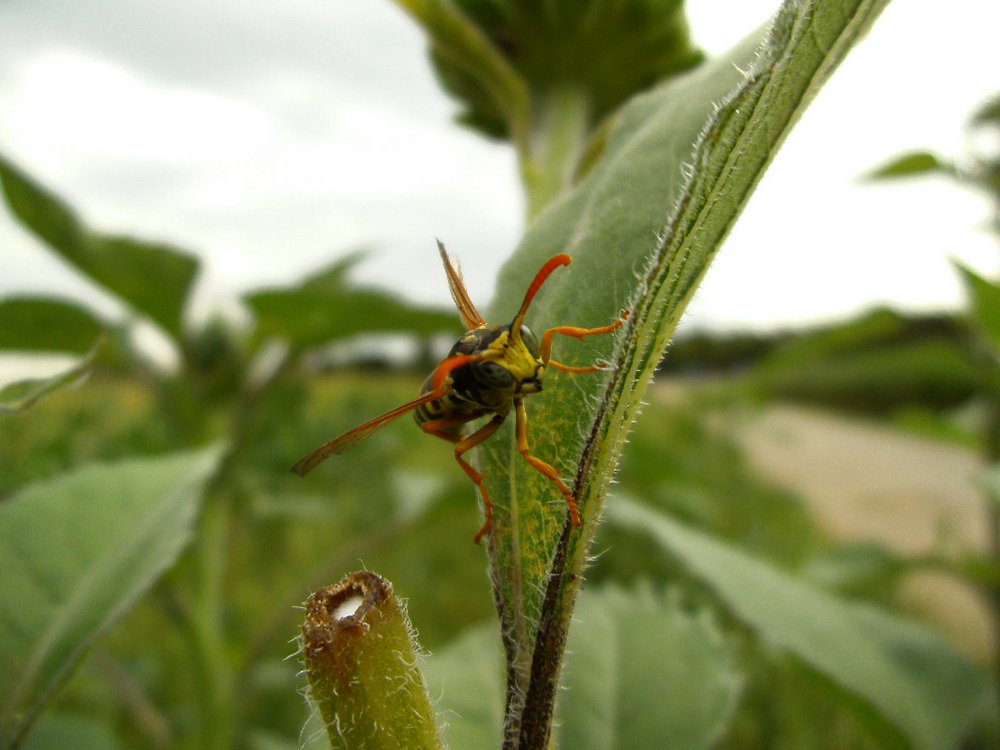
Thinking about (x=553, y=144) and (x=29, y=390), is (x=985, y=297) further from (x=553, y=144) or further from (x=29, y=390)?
(x=29, y=390)

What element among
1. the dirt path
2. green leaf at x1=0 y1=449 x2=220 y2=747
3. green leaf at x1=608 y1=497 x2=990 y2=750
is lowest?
the dirt path

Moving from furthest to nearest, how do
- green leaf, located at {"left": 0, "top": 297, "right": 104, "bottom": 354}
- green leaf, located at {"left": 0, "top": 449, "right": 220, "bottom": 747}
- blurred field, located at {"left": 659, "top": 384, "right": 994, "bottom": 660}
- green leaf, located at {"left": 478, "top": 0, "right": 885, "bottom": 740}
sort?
blurred field, located at {"left": 659, "top": 384, "right": 994, "bottom": 660}
green leaf, located at {"left": 0, "top": 297, "right": 104, "bottom": 354}
green leaf, located at {"left": 0, "top": 449, "right": 220, "bottom": 747}
green leaf, located at {"left": 478, "top": 0, "right": 885, "bottom": 740}

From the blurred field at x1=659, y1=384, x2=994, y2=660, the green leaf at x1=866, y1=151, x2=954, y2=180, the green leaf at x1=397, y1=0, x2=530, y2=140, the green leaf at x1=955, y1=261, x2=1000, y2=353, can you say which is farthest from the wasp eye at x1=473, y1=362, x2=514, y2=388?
the blurred field at x1=659, y1=384, x2=994, y2=660

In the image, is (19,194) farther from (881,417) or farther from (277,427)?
(881,417)

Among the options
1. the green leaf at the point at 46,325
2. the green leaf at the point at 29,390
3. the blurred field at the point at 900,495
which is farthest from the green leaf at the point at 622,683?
the green leaf at the point at 46,325

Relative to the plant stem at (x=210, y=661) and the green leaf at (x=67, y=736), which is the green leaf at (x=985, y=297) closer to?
the green leaf at (x=67, y=736)

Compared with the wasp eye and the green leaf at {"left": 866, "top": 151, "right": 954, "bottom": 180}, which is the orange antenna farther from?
the green leaf at {"left": 866, "top": 151, "right": 954, "bottom": 180}

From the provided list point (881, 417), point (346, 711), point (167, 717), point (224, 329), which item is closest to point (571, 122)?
point (346, 711)
